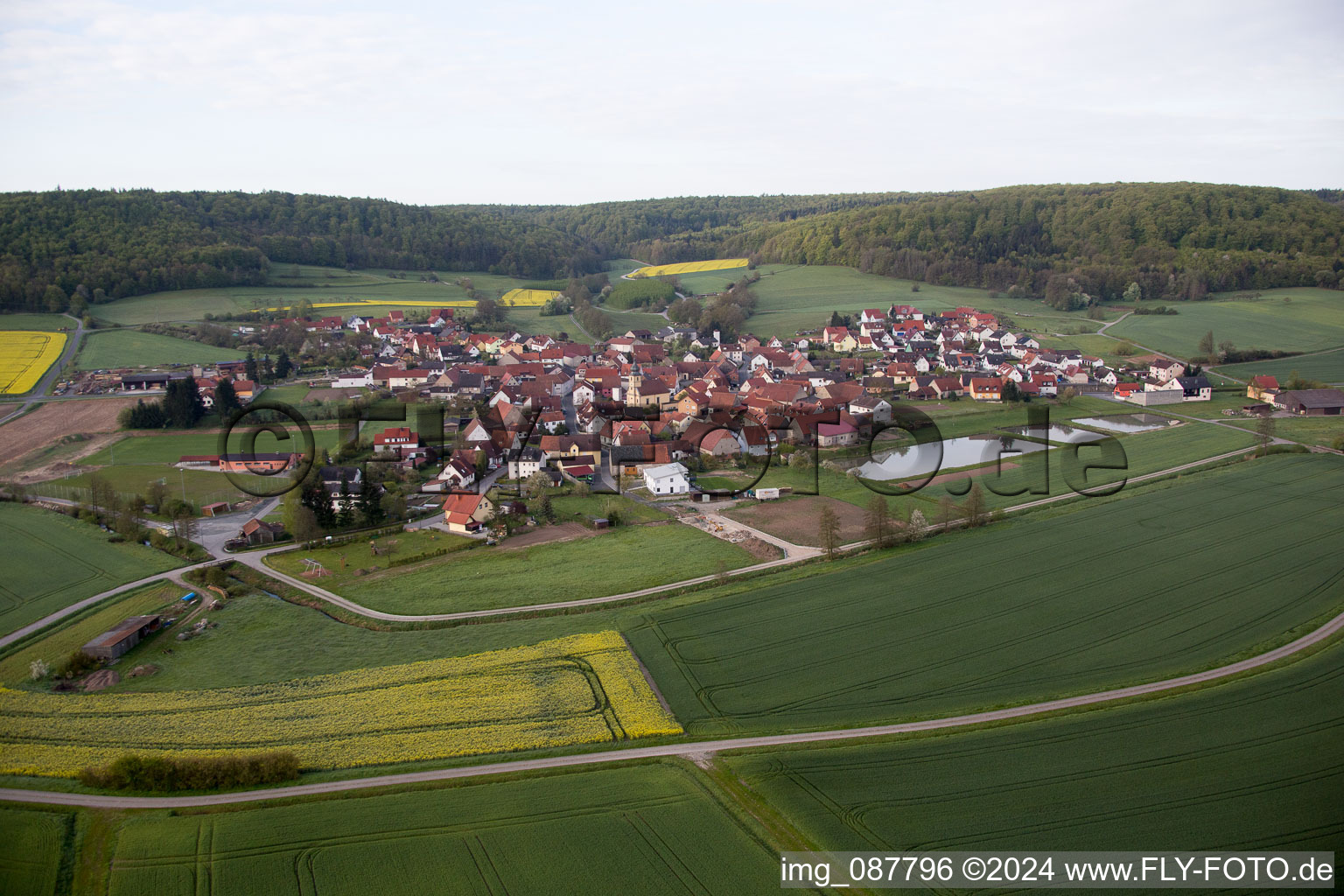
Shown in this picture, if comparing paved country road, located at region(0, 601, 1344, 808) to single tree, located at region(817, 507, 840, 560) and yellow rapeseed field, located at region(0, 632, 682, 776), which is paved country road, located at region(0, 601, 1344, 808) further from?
single tree, located at region(817, 507, 840, 560)

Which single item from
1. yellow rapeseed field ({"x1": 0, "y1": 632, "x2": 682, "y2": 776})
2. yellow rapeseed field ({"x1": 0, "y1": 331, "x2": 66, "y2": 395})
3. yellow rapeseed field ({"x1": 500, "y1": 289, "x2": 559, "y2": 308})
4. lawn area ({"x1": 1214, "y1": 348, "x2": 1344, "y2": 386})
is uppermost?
yellow rapeseed field ({"x1": 500, "y1": 289, "x2": 559, "y2": 308})

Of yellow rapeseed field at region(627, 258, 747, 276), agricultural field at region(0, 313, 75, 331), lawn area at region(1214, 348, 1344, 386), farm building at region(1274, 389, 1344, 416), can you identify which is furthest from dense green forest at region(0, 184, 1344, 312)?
farm building at region(1274, 389, 1344, 416)

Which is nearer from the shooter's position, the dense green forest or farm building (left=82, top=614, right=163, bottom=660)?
farm building (left=82, top=614, right=163, bottom=660)

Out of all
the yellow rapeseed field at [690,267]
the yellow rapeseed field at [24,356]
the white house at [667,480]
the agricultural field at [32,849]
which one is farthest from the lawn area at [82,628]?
the yellow rapeseed field at [690,267]

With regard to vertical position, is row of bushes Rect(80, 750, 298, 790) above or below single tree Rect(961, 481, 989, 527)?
below

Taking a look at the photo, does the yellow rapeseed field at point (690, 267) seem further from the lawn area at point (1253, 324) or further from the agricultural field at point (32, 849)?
the agricultural field at point (32, 849)

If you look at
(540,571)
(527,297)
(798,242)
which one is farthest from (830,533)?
(798,242)
